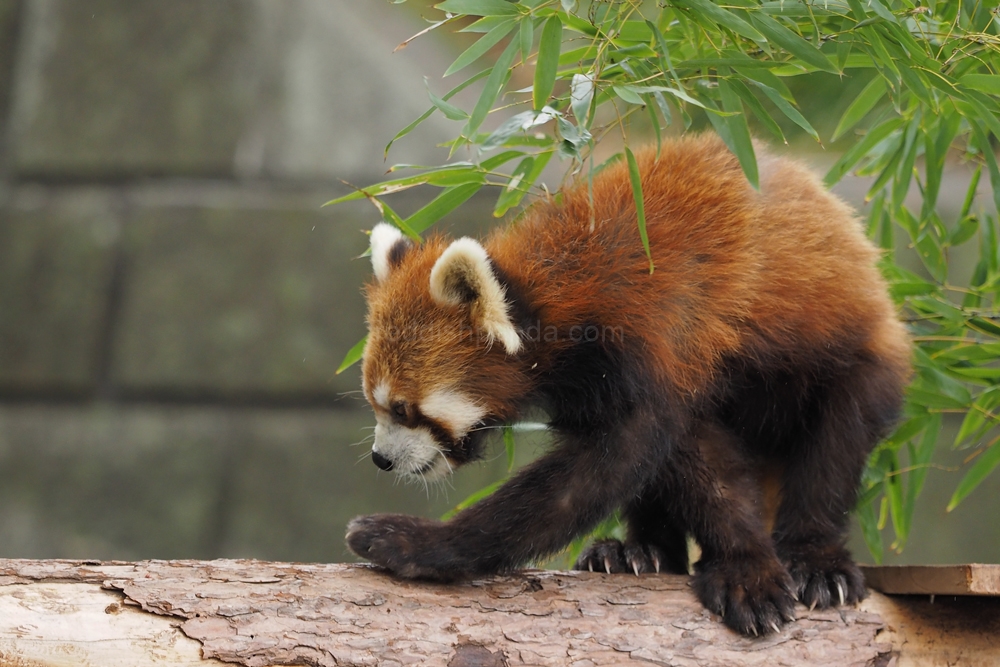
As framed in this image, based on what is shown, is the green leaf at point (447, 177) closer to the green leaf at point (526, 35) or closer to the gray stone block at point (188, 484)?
the green leaf at point (526, 35)

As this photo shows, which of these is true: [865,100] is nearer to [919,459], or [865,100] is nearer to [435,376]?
[919,459]

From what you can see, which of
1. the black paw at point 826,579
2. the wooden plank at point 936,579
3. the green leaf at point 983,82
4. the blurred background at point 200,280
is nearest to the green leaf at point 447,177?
the green leaf at point 983,82

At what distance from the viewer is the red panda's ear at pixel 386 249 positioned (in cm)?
306

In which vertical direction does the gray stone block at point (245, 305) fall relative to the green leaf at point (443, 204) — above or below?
below

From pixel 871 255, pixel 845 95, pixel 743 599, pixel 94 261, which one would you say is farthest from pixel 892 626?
pixel 94 261

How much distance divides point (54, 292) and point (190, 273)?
0.90 meters

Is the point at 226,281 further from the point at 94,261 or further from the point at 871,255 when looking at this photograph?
the point at 871,255

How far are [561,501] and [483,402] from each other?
40 centimetres

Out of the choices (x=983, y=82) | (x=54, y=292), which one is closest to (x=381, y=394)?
(x=983, y=82)

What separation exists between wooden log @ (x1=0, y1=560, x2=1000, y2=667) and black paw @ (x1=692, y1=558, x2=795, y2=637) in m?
0.03

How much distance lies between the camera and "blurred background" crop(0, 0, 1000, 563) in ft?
19.0

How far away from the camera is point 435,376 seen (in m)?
2.78

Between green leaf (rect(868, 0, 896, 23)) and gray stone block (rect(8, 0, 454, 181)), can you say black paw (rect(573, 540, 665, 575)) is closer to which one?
green leaf (rect(868, 0, 896, 23))

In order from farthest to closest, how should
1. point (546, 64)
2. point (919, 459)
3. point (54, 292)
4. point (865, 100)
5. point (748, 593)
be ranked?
point (54, 292) < point (919, 459) < point (865, 100) < point (748, 593) < point (546, 64)
